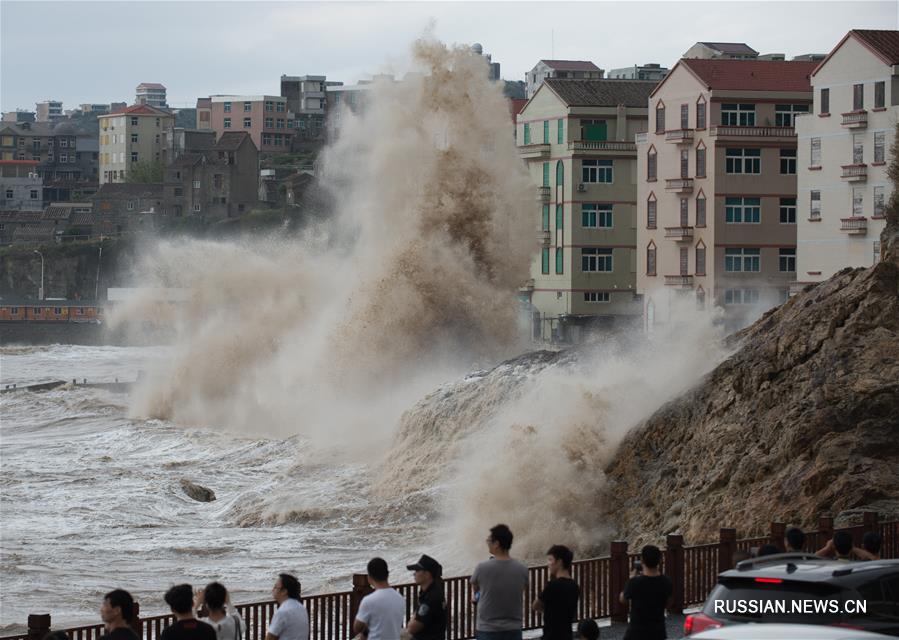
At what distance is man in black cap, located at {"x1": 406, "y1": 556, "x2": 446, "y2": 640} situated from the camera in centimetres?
1036

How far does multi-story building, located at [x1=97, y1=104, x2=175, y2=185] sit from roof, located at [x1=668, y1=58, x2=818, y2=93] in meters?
120

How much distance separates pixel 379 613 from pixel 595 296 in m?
57.5

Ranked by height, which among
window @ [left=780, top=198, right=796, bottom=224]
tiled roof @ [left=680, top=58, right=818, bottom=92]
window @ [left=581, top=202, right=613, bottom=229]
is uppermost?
tiled roof @ [left=680, top=58, right=818, bottom=92]

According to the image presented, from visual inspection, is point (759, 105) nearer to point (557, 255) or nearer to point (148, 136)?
point (557, 255)

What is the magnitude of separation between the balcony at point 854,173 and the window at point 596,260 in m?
17.5

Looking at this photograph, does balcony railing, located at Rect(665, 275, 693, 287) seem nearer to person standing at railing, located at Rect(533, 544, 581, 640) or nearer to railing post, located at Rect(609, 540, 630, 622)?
railing post, located at Rect(609, 540, 630, 622)

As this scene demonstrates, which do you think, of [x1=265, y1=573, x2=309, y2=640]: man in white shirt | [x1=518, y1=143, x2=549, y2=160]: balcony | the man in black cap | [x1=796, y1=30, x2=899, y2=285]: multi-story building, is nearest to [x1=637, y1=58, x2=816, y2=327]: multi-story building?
[x1=796, y1=30, x2=899, y2=285]: multi-story building

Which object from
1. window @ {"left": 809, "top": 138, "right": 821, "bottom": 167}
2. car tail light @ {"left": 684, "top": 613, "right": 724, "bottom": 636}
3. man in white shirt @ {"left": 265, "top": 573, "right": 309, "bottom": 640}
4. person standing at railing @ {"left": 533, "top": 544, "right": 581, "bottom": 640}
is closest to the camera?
car tail light @ {"left": 684, "top": 613, "right": 724, "bottom": 636}

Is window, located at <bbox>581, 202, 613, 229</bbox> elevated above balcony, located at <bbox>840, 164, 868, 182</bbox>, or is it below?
above

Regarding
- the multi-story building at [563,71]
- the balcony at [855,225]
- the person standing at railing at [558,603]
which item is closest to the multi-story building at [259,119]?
the multi-story building at [563,71]

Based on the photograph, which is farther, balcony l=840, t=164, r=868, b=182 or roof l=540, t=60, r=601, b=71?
roof l=540, t=60, r=601, b=71

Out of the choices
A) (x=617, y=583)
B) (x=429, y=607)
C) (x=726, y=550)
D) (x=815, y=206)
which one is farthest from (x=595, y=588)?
(x=815, y=206)

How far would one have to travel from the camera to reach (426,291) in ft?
157

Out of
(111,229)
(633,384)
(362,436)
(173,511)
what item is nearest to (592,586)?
(633,384)
